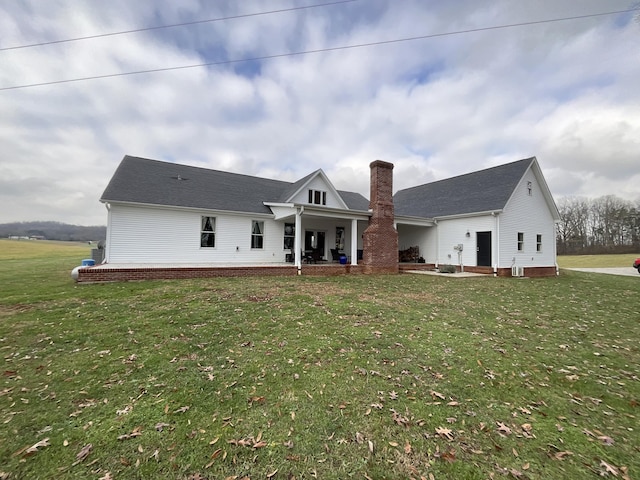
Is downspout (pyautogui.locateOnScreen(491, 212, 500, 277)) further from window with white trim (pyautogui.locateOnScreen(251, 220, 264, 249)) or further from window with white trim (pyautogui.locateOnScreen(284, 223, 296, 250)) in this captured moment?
window with white trim (pyautogui.locateOnScreen(251, 220, 264, 249))

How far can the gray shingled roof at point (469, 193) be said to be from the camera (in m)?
16.3

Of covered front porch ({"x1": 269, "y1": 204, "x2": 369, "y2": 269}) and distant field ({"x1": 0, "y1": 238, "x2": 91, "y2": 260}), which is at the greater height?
covered front porch ({"x1": 269, "y1": 204, "x2": 369, "y2": 269})

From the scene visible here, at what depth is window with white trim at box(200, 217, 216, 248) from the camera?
14.6 meters

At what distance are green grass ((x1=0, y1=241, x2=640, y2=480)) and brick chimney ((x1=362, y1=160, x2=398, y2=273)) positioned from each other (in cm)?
842

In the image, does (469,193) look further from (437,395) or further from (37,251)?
(37,251)

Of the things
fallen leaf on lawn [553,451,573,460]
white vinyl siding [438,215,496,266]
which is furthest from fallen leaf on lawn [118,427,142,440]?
white vinyl siding [438,215,496,266]

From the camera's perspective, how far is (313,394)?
3244mm

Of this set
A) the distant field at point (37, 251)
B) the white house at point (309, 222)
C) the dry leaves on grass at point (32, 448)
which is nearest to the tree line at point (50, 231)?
the distant field at point (37, 251)

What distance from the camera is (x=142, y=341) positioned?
15.5 ft

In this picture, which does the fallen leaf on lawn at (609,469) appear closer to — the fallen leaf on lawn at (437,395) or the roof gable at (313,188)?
the fallen leaf on lawn at (437,395)

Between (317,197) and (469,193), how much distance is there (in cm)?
1023

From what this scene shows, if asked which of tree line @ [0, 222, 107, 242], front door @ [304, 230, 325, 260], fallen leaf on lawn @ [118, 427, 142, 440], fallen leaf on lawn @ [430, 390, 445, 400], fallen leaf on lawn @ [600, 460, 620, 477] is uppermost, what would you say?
tree line @ [0, 222, 107, 242]

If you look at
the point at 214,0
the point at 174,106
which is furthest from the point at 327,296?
the point at 174,106

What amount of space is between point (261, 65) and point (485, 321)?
14.1 m
